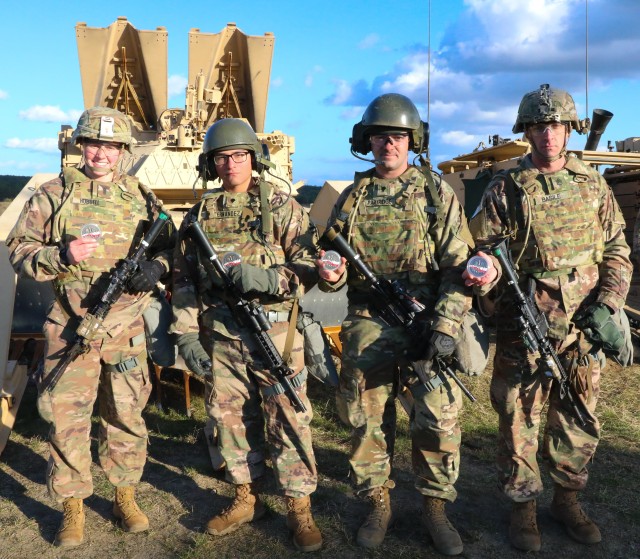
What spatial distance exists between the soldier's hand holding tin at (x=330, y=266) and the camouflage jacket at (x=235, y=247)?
9.9 inches

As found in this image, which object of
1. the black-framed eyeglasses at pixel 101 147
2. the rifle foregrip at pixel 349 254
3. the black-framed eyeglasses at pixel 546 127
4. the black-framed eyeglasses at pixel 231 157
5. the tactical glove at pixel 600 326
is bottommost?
the tactical glove at pixel 600 326

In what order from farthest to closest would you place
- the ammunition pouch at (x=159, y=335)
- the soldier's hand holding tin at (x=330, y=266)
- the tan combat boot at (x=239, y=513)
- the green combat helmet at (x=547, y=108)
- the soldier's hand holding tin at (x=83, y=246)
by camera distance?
the ammunition pouch at (x=159, y=335) → the tan combat boot at (x=239, y=513) → the green combat helmet at (x=547, y=108) → the soldier's hand holding tin at (x=83, y=246) → the soldier's hand holding tin at (x=330, y=266)

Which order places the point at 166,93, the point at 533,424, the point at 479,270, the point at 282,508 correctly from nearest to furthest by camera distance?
1. the point at 479,270
2. the point at 533,424
3. the point at 282,508
4. the point at 166,93

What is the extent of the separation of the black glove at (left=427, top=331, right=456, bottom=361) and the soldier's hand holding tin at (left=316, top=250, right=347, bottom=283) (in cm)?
58

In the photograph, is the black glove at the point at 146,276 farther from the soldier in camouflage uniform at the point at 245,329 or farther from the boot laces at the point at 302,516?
the boot laces at the point at 302,516

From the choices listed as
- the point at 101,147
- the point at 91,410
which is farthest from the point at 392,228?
the point at 91,410

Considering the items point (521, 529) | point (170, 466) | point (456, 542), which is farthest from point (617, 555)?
point (170, 466)

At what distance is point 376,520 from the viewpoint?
3.72 metres

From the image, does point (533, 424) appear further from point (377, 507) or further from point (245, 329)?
point (245, 329)

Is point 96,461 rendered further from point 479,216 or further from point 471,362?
point 479,216

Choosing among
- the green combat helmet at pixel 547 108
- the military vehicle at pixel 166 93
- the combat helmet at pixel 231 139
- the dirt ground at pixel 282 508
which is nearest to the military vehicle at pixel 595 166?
the military vehicle at pixel 166 93

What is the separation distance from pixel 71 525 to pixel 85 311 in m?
1.23

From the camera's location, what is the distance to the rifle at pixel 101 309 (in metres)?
3.61

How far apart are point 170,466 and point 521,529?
2.53 meters
